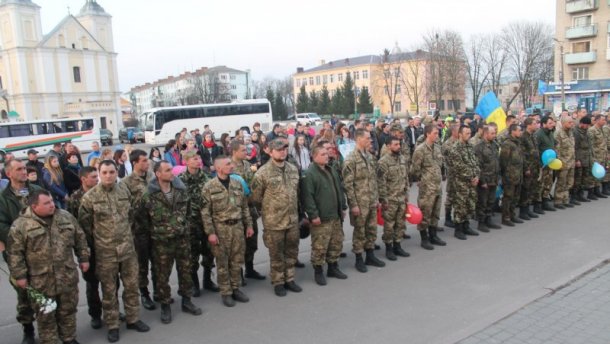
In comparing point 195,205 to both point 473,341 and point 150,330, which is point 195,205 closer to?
point 150,330

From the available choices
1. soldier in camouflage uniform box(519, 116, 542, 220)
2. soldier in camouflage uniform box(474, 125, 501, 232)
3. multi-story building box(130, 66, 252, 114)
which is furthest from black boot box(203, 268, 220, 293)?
multi-story building box(130, 66, 252, 114)

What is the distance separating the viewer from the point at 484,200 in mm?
8039

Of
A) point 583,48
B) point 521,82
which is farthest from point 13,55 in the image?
point 583,48

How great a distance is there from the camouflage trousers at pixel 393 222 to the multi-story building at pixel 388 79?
48.8 m

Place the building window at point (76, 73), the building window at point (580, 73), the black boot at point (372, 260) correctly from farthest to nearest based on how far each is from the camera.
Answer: the building window at point (76, 73) < the building window at point (580, 73) < the black boot at point (372, 260)

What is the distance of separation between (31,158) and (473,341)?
931cm

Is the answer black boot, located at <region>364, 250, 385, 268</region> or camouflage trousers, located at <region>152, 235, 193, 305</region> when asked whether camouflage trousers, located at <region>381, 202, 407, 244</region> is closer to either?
black boot, located at <region>364, 250, 385, 268</region>

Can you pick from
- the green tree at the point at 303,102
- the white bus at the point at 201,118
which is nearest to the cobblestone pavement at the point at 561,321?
the white bus at the point at 201,118

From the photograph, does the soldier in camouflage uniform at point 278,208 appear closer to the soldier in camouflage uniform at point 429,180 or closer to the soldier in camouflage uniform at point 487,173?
the soldier in camouflage uniform at point 429,180

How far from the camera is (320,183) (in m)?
5.91

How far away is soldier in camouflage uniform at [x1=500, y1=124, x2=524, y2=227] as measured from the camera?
827 cm

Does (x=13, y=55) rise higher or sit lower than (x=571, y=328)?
higher

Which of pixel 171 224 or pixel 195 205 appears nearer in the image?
pixel 171 224

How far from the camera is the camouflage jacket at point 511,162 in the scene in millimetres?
8266
